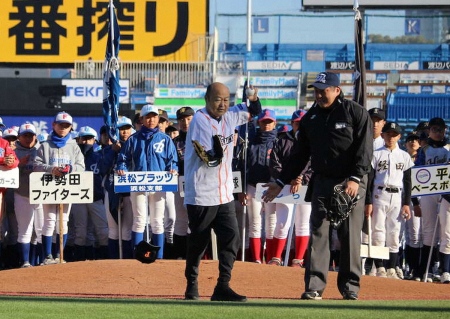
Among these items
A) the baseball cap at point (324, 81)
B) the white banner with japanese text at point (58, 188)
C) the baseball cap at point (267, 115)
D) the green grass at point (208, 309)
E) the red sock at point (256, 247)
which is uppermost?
the baseball cap at point (324, 81)

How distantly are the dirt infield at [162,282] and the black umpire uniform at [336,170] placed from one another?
1.03m

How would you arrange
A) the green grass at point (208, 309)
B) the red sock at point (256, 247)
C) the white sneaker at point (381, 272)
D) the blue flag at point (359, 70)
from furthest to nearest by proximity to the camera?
the red sock at point (256, 247)
the white sneaker at point (381, 272)
the blue flag at point (359, 70)
the green grass at point (208, 309)

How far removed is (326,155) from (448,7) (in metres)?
28.1

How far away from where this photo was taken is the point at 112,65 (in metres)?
17.3

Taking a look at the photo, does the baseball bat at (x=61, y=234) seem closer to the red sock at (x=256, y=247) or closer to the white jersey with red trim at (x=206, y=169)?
the red sock at (x=256, y=247)

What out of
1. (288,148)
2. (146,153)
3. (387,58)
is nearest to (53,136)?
(146,153)

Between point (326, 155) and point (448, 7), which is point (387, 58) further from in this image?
point (326, 155)

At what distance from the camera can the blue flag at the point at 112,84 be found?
16605 mm

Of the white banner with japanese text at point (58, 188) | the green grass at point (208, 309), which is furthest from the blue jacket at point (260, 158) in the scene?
the green grass at point (208, 309)

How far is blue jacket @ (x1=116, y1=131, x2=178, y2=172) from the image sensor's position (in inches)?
600

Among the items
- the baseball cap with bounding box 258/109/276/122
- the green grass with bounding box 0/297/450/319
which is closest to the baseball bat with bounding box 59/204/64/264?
the baseball cap with bounding box 258/109/276/122

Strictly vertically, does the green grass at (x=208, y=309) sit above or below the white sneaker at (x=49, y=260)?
above

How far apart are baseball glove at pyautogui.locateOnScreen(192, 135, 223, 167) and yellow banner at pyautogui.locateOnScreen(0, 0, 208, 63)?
30293 mm

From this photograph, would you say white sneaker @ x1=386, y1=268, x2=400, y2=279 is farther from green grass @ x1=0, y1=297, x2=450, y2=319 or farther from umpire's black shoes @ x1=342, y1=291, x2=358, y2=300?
green grass @ x1=0, y1=297, x2=450, y2=319
